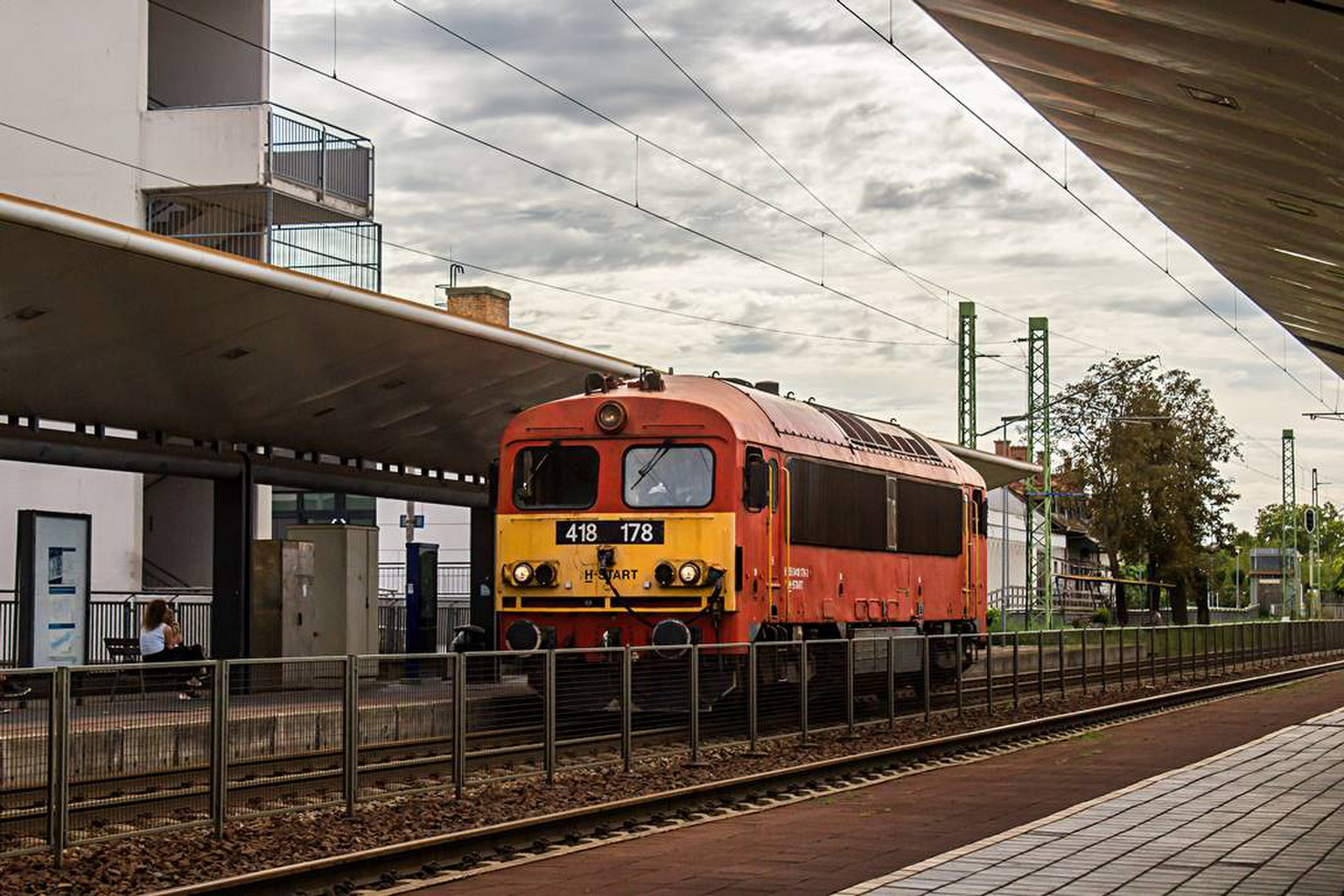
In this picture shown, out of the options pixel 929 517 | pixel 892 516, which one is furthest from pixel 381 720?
pixel 929 517

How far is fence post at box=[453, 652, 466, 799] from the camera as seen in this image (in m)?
13.9

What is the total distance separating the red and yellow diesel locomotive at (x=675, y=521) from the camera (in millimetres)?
20016

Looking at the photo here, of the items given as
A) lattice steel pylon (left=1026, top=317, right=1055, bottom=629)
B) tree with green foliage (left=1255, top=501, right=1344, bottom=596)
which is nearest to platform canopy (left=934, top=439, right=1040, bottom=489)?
lattice steel pylon (left=1026, top=317, right=1055, bottom=629)

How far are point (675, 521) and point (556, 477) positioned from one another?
162cm

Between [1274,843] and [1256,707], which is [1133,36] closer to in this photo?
[1274,843]

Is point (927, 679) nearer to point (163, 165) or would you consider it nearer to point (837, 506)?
point (837, 506)

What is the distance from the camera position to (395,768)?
1343cm

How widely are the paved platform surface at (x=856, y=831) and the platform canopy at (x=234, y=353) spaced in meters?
8.20

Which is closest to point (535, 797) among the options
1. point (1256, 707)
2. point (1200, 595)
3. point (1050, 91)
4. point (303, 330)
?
point (1050, 91)

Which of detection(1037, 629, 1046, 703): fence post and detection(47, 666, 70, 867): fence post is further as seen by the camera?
detection(1037, 629, 1046, 703): fence post

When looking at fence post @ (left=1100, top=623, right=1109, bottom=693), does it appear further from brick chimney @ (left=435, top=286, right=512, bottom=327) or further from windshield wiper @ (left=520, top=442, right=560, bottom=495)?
brick chimney @ (left=435, top=286, right=512, bottom=327)

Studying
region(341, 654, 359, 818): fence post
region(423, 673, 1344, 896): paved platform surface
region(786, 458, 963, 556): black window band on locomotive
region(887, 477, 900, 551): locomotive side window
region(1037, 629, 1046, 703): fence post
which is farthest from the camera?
region(1037, 629, 1046, 703): fence post

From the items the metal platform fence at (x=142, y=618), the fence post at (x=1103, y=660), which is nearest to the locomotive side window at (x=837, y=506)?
the fence post at (x=1103, y=660)

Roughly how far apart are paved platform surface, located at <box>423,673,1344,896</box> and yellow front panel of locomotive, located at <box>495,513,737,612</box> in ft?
12.3
